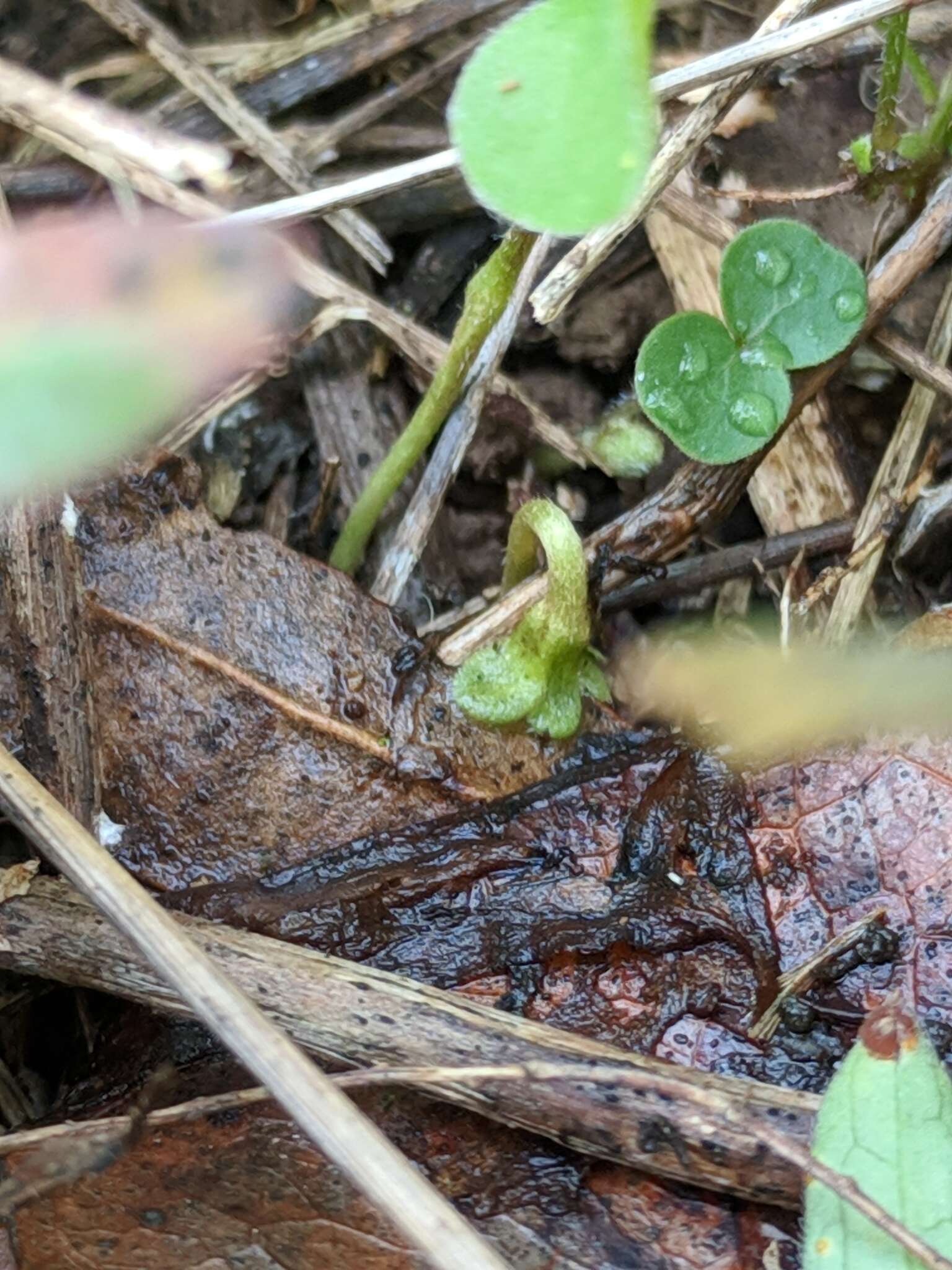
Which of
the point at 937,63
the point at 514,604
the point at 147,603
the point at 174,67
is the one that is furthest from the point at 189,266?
the point at 937,63

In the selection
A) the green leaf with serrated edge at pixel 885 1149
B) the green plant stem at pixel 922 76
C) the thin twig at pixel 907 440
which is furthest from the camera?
the thin twig at pixel 907 440

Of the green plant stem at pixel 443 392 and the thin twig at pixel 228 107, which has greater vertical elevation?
the thin twig at pixel 228 107

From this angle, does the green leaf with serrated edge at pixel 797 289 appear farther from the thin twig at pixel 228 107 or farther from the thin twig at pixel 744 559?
the thin twig at pixel 228 107

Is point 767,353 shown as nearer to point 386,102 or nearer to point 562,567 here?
point 562,567

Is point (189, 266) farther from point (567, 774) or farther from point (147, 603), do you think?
point (567, 774)

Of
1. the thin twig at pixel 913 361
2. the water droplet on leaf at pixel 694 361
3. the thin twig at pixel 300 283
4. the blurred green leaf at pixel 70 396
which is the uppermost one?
the thin twig at pixel 300 283

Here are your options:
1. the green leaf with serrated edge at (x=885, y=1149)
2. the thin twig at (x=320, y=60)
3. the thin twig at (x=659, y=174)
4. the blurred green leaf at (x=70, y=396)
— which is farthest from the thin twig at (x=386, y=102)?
the green leaf with serrated edge at (x=885, y=1149)

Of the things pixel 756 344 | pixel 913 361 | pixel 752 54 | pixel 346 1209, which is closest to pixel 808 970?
pixel 346 1209
